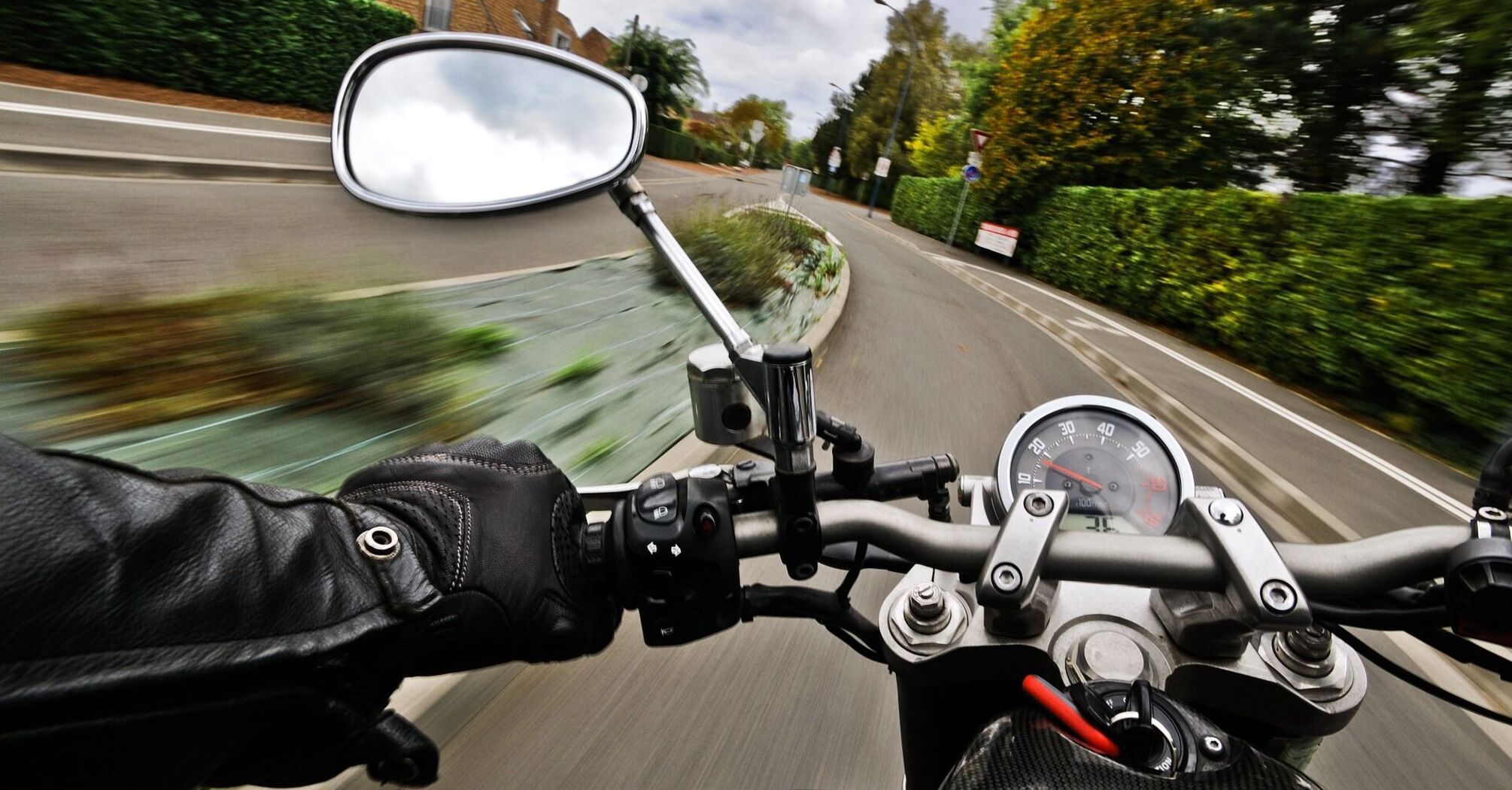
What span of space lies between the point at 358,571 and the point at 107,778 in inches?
8.3

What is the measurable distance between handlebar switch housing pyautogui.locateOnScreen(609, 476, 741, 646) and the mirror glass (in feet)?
1.69

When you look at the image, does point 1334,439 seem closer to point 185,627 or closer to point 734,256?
point 734,256

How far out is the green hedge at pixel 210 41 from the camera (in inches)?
490

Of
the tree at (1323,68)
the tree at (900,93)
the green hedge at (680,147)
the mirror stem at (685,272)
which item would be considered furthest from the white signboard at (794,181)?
the tree at (900,93)

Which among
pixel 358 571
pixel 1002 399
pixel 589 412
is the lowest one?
pixel 589 412

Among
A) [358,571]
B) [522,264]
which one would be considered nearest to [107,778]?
[358,571]

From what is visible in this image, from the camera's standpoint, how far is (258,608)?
57cm

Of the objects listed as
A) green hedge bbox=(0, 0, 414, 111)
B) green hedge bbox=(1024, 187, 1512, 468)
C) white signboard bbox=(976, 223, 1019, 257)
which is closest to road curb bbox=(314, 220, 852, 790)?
green hedge bbox=(1024, 187, 1512, 468)

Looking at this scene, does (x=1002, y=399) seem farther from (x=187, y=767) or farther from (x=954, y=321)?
(x=187, y=767)

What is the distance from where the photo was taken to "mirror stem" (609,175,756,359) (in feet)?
2.80

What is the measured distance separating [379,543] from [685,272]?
1.43 feet

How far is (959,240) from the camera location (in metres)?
28.5

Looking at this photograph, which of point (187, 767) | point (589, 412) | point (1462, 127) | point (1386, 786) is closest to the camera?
point (187, 767)

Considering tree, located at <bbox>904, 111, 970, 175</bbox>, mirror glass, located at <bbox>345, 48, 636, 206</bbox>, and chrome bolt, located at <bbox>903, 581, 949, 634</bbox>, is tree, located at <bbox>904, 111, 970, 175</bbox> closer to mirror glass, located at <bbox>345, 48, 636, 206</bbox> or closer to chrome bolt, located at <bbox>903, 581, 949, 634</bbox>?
mirror glass, located at <bbox>345, 48, 636, 206</bbox>
